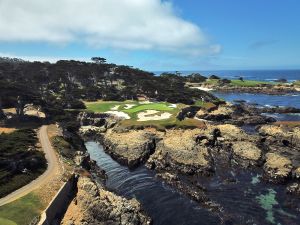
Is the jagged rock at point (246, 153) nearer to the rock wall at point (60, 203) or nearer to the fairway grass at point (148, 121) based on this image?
the fairway grass at point (148, 121)

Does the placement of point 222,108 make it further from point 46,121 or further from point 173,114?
point 46,121

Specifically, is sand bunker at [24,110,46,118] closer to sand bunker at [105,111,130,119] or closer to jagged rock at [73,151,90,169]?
sand bunker at [105,111,130,119]

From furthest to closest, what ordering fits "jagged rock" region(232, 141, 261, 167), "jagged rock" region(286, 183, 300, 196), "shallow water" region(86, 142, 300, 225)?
1. "jagged rock" region(232, 141, 261, 167)
2. "jagged rock" region(286, 183, 300, 196)
3. "shallow water" region(86, 142, 300, 225)

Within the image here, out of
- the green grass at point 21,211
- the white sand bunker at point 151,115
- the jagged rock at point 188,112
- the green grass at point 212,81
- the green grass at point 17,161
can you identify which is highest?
the green grass at point 17,161

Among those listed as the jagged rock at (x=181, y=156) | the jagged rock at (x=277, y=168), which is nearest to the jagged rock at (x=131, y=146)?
the jagged rock at (x=181, y=156)

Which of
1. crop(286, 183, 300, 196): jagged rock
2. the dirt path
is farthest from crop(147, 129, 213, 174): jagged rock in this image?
the dirt path

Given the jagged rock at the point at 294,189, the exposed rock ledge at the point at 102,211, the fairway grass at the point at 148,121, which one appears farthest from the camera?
the fairway grass at the point at 148,121
